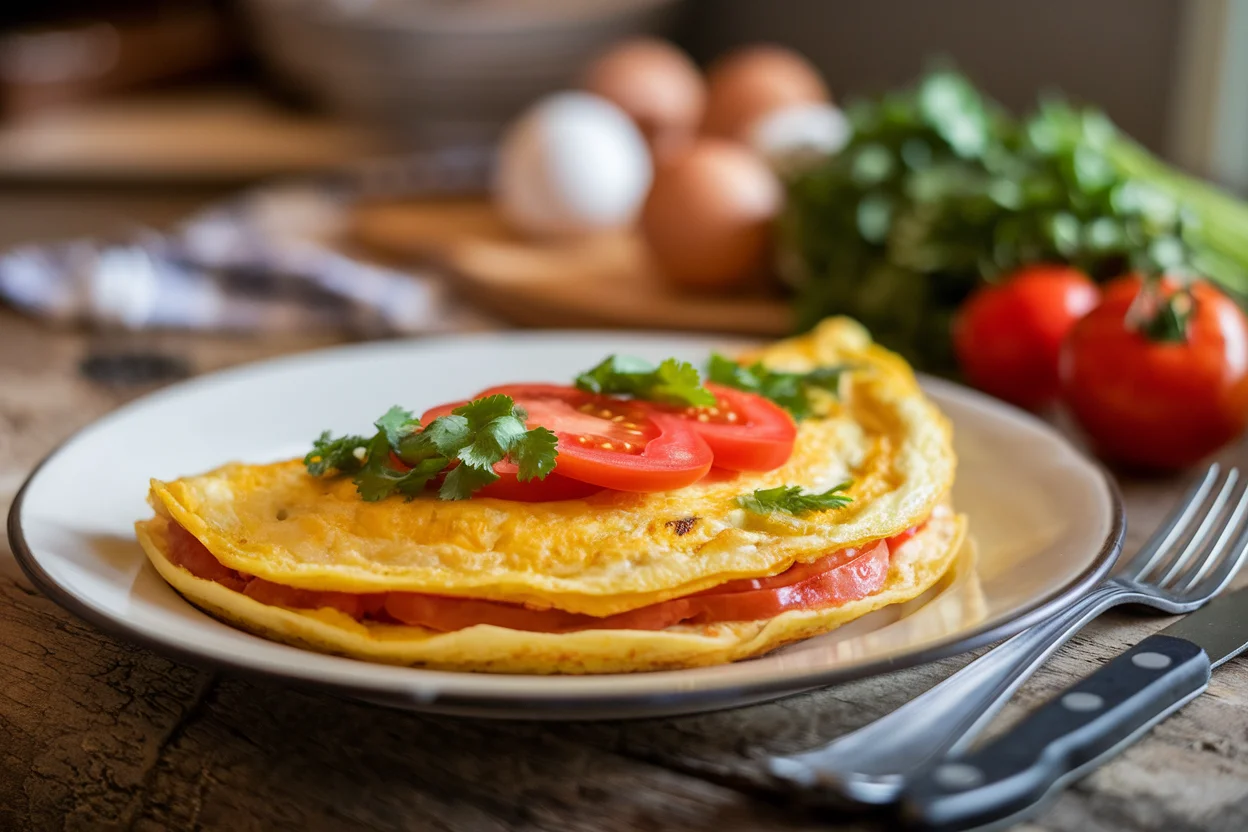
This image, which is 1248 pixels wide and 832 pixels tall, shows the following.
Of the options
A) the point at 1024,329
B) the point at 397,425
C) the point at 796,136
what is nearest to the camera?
the point at 397,425

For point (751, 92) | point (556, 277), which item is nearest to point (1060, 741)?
point (556, 277)

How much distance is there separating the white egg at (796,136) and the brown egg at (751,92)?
0.19 metres

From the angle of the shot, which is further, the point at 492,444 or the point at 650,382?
the point at 650,382

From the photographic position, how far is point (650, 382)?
203 centimetres

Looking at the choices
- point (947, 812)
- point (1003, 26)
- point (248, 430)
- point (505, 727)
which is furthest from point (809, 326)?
point (1003, 26)

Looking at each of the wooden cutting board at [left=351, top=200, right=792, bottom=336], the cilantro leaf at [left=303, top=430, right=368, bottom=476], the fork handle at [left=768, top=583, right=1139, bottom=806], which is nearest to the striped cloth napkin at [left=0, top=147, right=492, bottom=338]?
the wooden cutting board at [left=351, top=200, right=792, bottom=336]

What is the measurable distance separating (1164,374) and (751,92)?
240cm

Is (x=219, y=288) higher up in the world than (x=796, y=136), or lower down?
lower down

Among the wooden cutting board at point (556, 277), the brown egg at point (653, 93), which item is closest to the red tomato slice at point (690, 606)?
the wooden cutting board at point (556, 277)

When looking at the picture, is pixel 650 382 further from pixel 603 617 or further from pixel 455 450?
pixel 603 617

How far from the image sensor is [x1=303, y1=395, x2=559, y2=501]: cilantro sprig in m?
1.76

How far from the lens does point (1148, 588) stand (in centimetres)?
197

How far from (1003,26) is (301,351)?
3555 mm

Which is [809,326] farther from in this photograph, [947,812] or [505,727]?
[947,812]
